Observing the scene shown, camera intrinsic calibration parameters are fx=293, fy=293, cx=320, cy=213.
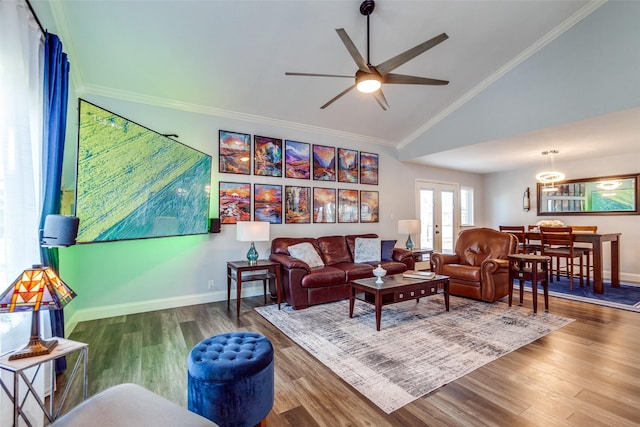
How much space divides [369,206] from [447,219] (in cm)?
273

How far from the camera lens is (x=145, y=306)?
156 inches

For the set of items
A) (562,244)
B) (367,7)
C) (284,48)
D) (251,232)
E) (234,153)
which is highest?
(367,7)

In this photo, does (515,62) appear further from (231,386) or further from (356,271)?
(231,386)

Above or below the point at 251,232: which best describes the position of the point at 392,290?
below

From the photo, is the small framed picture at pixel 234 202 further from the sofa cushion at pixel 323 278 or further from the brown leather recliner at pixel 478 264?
the brown leather recliner at pixel 478 264

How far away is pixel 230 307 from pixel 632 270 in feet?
24.6

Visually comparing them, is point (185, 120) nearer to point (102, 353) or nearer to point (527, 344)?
point (102, 353)

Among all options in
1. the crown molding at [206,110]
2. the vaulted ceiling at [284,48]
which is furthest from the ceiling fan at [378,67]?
the crown molding at [206,110]

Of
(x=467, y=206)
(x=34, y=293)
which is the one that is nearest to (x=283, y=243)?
(x=34, y=293)

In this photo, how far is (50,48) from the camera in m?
2.18

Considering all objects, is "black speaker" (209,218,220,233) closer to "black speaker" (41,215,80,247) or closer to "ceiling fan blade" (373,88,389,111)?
"black speaker" (41,215,80,247)

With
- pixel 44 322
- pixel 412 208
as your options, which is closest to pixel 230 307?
pixel 44 322

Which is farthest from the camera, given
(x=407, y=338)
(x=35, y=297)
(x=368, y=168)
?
(x=368, y=168)

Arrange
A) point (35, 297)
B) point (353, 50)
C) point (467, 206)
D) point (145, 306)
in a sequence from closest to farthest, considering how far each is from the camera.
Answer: point (35, 297) < point (353, 50) < point (145, 306) < point (467, 206)
